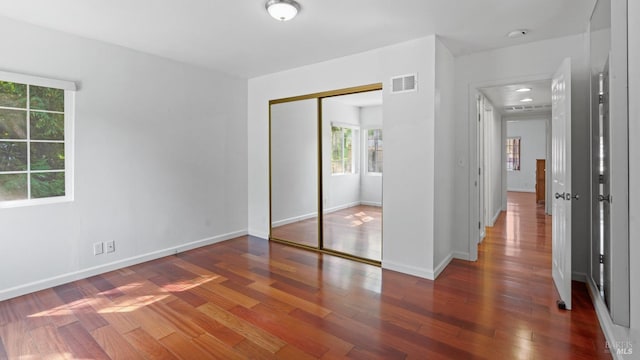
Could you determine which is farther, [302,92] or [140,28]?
[302,92]

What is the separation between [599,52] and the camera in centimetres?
264

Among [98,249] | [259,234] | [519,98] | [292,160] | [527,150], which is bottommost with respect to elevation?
[259,234]

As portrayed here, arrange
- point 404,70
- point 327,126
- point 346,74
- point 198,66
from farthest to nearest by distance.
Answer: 1. point 327,126
2. point 198,66
3. point 346,74
4. point 404,70

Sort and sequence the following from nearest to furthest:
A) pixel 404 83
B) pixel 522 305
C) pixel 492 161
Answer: pixel 522 305 → pixel 404 83 → pixel 492 161

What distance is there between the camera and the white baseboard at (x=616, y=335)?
5.56 feet

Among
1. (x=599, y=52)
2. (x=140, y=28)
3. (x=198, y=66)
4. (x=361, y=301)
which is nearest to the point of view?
(x=599, y=52)

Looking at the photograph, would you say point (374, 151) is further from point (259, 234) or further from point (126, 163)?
point (126, 163)

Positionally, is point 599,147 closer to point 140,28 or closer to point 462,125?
point 462,125

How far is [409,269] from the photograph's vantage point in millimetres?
3537

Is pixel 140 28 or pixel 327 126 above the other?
pixel 140 28

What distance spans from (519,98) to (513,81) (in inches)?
87.8

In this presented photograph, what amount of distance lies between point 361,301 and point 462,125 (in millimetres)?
2511

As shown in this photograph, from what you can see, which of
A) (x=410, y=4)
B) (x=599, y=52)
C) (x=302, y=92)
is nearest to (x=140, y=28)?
(x=302, y=92)

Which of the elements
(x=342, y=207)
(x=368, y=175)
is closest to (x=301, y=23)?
(x=368, y=175)
